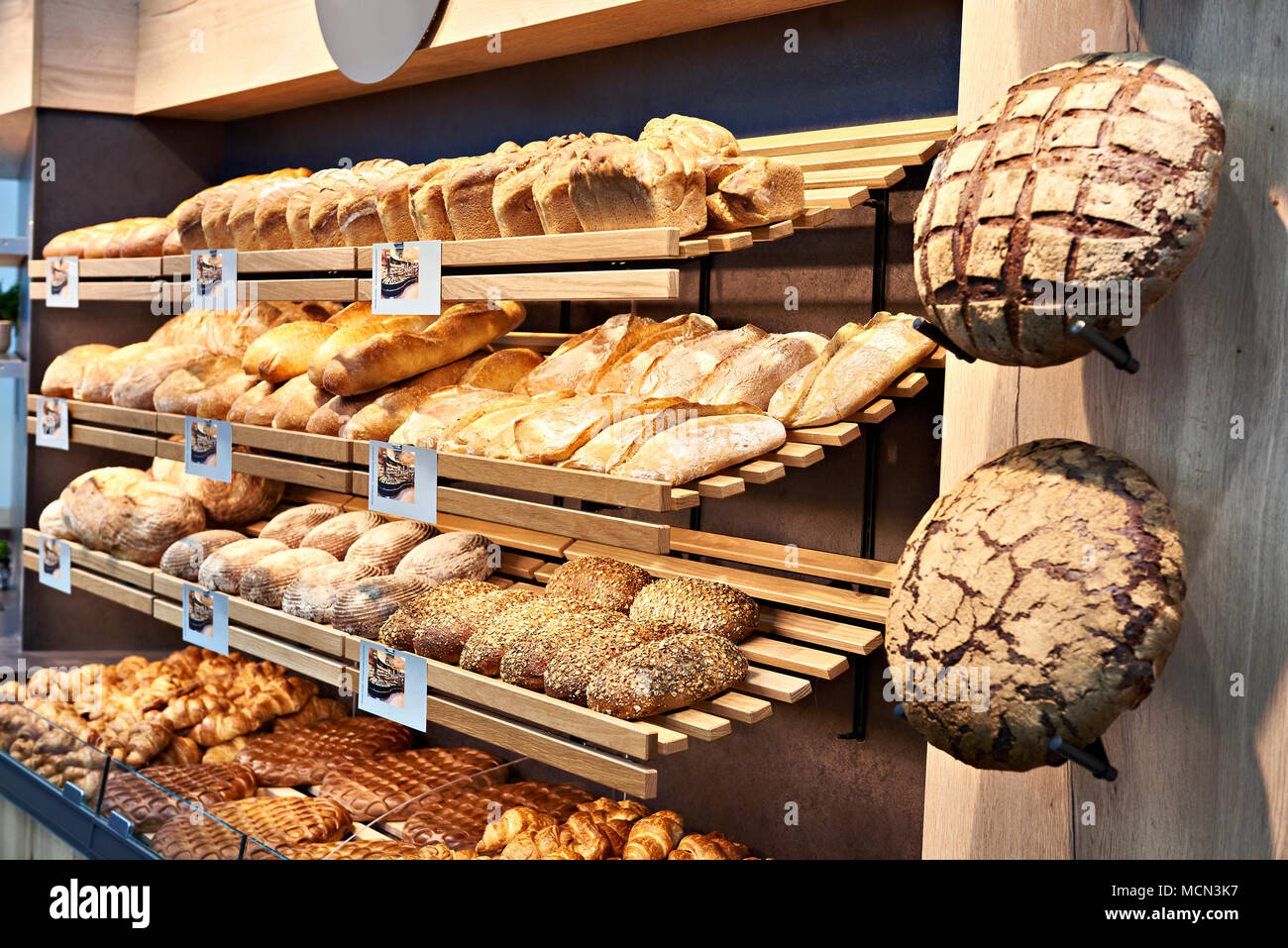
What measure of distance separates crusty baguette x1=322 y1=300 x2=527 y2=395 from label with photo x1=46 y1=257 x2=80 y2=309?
1.30m

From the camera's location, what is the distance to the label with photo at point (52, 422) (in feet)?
10.7

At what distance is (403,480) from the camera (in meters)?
2.17

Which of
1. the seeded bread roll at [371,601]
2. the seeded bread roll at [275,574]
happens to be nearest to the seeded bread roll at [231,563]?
the seeded bread roll at [275,574]

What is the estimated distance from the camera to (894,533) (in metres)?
2.00

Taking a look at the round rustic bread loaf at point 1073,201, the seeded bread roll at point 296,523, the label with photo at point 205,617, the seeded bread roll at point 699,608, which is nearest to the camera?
the round rustic bread loaf at point 1073,201

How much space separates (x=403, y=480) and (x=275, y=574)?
1.96 ft

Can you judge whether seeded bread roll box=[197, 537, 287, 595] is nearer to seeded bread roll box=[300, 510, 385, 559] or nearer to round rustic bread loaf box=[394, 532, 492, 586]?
seeded bread roll box=[300, 510, 385, 559]

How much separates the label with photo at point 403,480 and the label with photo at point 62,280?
1593 millimetres

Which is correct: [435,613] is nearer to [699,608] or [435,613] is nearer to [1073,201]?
[699,608]

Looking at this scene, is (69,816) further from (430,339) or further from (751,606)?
(751,606)

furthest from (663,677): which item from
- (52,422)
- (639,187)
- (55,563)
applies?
(52,422)

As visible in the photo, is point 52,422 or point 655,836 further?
point 52,422

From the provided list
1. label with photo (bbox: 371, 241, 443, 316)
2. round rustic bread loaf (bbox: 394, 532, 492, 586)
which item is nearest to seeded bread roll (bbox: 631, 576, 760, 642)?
round rustic bread loaf (bbox: 394, 532, 492, 586)

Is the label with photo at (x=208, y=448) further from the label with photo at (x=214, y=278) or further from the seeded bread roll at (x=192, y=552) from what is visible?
the label with photo at (x=214, y=278)
